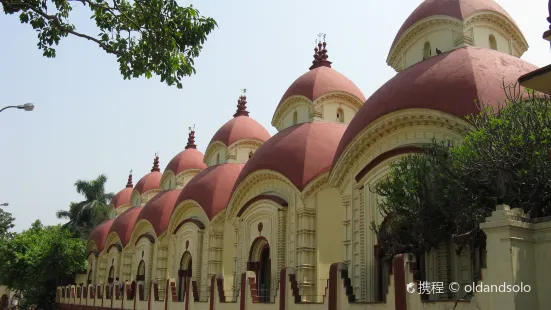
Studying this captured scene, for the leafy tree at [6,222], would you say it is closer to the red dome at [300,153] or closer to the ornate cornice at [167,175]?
the ornate cornice at [167,175]

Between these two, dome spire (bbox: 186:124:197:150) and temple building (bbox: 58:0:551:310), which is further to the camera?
dome spire (bbox: 186:124:197:150)

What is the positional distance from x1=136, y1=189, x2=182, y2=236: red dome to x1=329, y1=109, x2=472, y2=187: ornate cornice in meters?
13.6

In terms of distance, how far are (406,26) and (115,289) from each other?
18110mm

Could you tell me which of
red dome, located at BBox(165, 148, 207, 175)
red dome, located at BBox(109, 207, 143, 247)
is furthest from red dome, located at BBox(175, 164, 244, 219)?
red dome, located at BBox(109, 207, 143, 247)

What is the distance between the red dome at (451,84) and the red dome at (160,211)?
1514 cm

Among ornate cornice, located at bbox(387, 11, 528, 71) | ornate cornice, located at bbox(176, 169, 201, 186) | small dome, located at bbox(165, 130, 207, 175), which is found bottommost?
ornate cornice, located at bbox(176, 169, 201, 186)

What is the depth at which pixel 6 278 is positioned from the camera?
38.0 metres

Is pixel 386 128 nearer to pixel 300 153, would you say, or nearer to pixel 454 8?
pixel 300 153

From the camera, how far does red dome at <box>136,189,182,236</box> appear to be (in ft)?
92.7

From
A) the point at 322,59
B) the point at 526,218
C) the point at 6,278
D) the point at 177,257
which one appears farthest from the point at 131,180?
the point at 526,218

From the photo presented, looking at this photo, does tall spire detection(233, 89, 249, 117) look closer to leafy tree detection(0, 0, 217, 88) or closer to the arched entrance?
the arched entrance

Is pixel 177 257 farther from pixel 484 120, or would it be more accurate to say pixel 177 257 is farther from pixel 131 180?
pixel 131 180

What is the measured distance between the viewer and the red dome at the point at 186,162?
31.5 meters

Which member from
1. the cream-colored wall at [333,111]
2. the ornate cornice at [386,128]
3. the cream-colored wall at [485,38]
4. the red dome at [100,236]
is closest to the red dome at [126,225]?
the red dome at [100,236]
